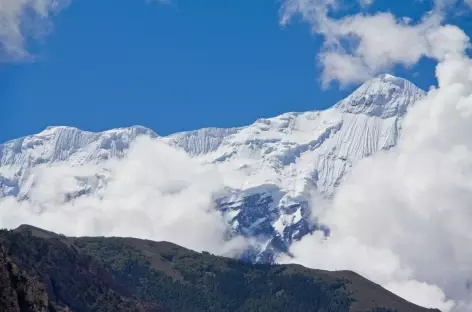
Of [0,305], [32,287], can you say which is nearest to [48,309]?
A: [32,287]

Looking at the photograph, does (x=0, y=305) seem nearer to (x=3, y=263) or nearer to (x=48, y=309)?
(x=3, y=263)

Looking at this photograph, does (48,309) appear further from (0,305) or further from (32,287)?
(0,305)

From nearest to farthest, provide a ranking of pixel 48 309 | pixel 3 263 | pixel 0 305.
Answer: pixel 0 305
pixel 3 263
pixel 48 309

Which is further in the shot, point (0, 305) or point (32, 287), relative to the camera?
point (32, 287)

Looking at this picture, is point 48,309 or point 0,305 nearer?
point 0,305

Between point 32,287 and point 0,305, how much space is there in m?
16.0

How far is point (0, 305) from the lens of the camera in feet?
412

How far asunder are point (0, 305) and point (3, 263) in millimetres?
9533

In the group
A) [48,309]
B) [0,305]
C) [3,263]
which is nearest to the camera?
[0,305]

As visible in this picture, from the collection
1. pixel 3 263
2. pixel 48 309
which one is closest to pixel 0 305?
pixel 3 263

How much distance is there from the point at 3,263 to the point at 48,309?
13.8 metres

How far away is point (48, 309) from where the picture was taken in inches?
5704

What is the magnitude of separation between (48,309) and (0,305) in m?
19.9

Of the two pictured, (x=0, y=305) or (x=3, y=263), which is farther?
(x=3, y=263)
